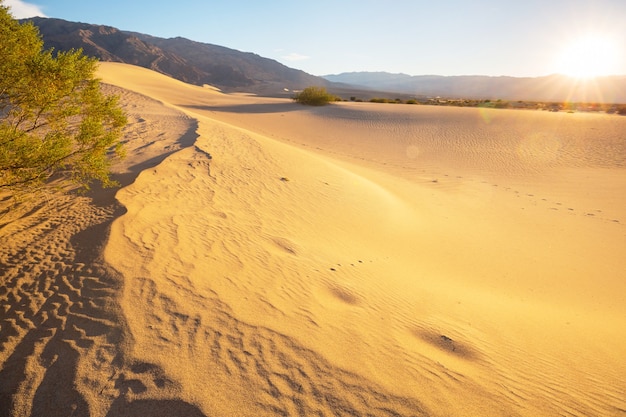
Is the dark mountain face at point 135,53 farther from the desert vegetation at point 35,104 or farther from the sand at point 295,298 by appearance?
the desert vegetation at point 35,104

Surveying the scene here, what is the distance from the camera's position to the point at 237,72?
82750 mm

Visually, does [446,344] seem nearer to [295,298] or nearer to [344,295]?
[344,295]

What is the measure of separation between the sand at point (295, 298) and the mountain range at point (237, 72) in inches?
1936

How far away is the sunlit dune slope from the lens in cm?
283

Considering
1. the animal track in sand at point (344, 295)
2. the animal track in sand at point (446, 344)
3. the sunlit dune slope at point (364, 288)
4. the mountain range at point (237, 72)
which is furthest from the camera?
the mountain range at point (237, 72)

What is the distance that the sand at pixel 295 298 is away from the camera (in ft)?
8.83

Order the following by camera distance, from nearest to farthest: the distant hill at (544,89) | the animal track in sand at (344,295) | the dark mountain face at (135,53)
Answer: the animal track in sand at (344,295), the dark mountain face at (135,53), the distant hill at (544,89)

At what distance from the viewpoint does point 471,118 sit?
21.8 meters

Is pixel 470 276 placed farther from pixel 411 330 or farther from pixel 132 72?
pixel 132 72

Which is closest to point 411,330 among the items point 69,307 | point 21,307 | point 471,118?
point 69,307

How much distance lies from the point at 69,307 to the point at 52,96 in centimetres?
302

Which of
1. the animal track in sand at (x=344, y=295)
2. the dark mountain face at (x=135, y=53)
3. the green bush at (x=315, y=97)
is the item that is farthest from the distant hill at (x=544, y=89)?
the animal track in sand at (x=344, y=295)

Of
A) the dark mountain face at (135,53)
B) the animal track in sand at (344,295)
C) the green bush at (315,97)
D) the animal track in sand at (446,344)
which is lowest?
the animal track in sand at (446,344)

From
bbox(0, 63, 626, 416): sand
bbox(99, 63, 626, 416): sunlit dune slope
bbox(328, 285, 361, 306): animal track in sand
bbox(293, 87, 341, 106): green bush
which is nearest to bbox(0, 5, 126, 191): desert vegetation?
bbox(0, 63, 626, 416): sand
